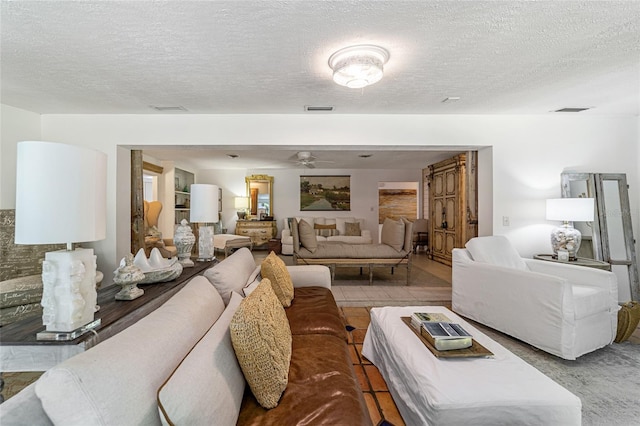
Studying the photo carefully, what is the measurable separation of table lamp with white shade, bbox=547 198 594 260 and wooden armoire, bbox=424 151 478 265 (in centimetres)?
108

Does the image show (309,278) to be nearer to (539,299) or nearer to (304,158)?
(539,299)

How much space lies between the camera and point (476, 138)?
3.24 meters

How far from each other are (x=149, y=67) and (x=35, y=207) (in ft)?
5.41

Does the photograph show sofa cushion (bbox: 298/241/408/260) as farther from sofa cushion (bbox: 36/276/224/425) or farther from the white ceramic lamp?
the white ceramic lamp

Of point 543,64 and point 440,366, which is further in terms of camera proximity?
point 543,64

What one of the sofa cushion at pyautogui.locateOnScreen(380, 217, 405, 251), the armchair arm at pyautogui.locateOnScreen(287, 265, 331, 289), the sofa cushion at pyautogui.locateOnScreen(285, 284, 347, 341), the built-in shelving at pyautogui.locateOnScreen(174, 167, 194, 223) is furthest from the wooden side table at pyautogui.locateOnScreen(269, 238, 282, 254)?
the sofa cushion at pyautogui.locateOnScreen(285, 284, 347, 341)

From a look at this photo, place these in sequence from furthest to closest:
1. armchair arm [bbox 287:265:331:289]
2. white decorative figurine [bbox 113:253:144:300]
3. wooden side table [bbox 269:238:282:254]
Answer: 1. wooden side table [bbox 269:238:282:254]
2. armchair arm [bbox 287:265:331:289]
3. white decorative figurine [bbox 113:253:144:300]

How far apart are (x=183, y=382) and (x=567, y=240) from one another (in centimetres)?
383

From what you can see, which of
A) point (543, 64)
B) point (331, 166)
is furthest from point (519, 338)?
point (331, 166)

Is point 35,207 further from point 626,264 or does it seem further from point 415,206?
point 415,206

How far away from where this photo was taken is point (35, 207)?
943 mm

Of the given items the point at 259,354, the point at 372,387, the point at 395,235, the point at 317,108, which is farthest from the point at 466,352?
the point at 395,235

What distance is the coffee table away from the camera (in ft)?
3.75

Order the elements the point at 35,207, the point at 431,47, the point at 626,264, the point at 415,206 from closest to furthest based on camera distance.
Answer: the point at 35,207, the point at 431,47, the point at 626,264, the point at 415,206
